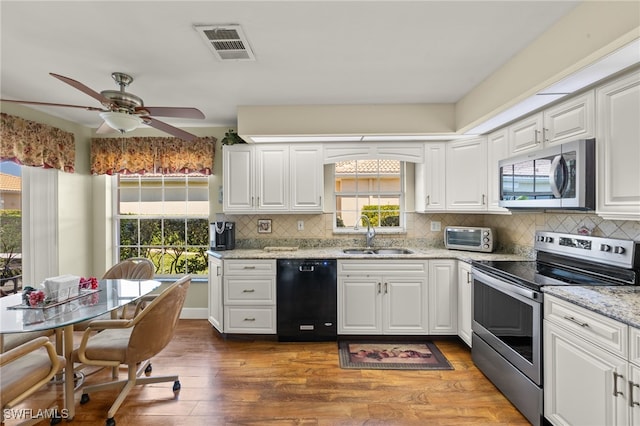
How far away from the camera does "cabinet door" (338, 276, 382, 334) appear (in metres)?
3.32

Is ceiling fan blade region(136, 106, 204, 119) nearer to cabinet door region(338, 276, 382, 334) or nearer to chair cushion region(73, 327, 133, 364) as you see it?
chair cushion region(73, 327, 133, 364)

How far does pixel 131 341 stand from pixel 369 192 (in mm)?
2877

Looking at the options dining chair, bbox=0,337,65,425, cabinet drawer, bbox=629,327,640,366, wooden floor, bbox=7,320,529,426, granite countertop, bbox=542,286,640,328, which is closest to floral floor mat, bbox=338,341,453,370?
wooden floor, bbox=7,320,529,426

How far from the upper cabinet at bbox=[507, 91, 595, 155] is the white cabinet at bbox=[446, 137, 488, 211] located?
46cm

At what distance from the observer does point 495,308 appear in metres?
2.48

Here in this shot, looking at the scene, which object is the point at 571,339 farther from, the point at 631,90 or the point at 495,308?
the point at 631,90

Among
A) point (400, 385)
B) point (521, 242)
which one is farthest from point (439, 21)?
point (400, 385)

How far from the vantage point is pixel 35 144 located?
132 inches

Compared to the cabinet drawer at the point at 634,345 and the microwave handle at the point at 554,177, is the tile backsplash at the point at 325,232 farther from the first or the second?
the cabinet drawer at the point at 634,345

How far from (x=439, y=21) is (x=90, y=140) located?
4242 mm

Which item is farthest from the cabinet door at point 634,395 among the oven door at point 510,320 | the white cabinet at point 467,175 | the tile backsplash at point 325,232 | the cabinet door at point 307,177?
the cabinet door at point 307,177

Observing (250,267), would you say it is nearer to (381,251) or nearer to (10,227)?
(381,251)

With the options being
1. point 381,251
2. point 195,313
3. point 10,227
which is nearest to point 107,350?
point 195,313

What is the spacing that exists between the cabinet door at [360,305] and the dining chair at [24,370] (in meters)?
2.25
